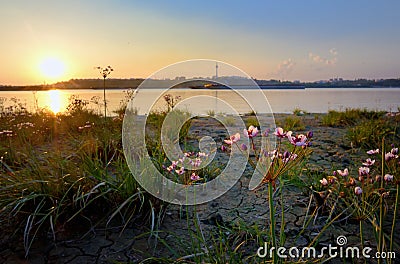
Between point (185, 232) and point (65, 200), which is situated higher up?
point (65, 200)

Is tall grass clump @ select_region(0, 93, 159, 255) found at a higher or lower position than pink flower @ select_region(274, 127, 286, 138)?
lower

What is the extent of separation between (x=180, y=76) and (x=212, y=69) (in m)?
0.24

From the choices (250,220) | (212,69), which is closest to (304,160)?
(250,220)
